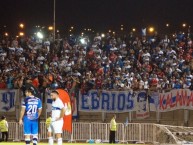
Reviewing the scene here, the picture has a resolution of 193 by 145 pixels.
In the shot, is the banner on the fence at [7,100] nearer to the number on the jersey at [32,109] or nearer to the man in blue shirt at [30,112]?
the man in blue shirt at [30,112]

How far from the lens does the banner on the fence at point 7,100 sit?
1491 inches

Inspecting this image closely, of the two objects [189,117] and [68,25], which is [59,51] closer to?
[189,117]

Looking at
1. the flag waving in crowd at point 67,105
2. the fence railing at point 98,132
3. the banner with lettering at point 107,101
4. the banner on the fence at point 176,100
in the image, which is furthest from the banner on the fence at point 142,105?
the flag waving in crowd at point 67,105

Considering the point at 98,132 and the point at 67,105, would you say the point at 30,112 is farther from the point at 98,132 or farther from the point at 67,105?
the point at 98,132

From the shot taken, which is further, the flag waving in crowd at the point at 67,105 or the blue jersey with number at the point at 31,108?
the flag waving in crowd at the point at 67,105

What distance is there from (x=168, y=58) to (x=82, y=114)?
7246 millimetres

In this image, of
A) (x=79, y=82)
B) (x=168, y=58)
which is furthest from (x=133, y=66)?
(x=79, y=82)

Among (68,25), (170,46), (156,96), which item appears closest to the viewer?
(156,96)

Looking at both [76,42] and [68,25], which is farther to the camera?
[68,25]

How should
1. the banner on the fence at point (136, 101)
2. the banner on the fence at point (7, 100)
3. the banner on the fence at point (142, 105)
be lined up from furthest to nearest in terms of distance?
1. the banner on the fence at point (7, 100)
2. the banner on the fence at point (142, 105)
3. the banner on the fence at point (136, 101)

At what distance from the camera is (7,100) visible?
38.3 meters

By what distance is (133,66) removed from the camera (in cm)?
→ 3988

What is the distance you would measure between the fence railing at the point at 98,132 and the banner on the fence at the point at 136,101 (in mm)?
1328

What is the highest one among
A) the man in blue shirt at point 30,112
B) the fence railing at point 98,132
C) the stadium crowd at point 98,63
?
the stadium crowd at point 98,63
